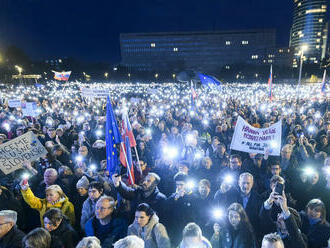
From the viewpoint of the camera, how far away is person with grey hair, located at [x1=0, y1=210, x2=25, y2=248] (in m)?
2.60

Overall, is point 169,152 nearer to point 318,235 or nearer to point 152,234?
point 152,234

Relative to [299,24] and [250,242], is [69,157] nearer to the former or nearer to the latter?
[250,242]

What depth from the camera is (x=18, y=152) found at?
4.31 metres

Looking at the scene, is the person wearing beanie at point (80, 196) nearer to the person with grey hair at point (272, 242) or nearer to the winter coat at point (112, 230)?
the winter coat at point (112, 230)

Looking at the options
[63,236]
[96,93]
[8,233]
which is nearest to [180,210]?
[63,236]

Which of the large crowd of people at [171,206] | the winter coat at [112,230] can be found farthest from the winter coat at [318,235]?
the winter coat at [112,230]

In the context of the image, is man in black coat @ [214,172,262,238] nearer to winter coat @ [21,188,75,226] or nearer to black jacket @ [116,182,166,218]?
black jacket @ [116,182,166,218]

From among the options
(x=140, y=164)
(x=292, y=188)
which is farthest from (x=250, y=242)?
(x=140, y=164)

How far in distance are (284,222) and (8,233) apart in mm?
3293

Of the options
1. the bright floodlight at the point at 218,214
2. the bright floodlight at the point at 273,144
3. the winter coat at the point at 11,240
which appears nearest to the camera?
the winter coat at the point at 11,240

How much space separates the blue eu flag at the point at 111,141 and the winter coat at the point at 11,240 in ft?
5.52

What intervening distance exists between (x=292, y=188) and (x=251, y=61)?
10078cm

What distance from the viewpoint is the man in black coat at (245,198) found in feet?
A: 11.3

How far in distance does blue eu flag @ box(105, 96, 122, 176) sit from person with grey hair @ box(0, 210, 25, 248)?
1.67 meters
